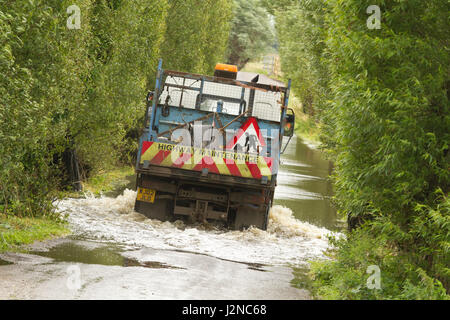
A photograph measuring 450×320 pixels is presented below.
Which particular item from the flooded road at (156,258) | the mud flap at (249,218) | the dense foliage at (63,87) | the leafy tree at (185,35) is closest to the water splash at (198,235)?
the flooded road at (156,258)

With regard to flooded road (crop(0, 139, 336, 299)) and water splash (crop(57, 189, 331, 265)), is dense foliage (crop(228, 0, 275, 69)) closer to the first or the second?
flooded road (crop(0, 139, 336, 299))

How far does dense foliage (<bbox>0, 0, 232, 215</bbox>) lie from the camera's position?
10.6 meters

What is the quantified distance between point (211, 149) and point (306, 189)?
44.9 feet

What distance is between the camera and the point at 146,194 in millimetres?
16234

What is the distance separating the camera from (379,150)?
9578 mm

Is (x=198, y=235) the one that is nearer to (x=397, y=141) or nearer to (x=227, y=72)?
(x=227, y=72)

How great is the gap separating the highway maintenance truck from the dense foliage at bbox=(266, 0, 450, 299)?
5304 mm

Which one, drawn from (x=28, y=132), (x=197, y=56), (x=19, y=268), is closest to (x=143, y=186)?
(x=28, y=132)

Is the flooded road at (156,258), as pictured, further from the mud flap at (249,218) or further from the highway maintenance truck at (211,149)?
the highway maintenance truck at (211,149)

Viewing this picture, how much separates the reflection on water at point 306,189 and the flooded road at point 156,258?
0.72 metres

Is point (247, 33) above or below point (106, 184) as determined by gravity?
A: above

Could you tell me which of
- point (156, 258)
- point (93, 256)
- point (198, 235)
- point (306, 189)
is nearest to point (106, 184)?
point (198, 235)

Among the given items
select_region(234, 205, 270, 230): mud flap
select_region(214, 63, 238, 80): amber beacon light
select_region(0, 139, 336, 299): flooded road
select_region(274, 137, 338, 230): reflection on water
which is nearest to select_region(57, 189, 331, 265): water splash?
select_region(0, 139, 336, 299): flooded road

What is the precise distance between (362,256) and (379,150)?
5.29 ft
